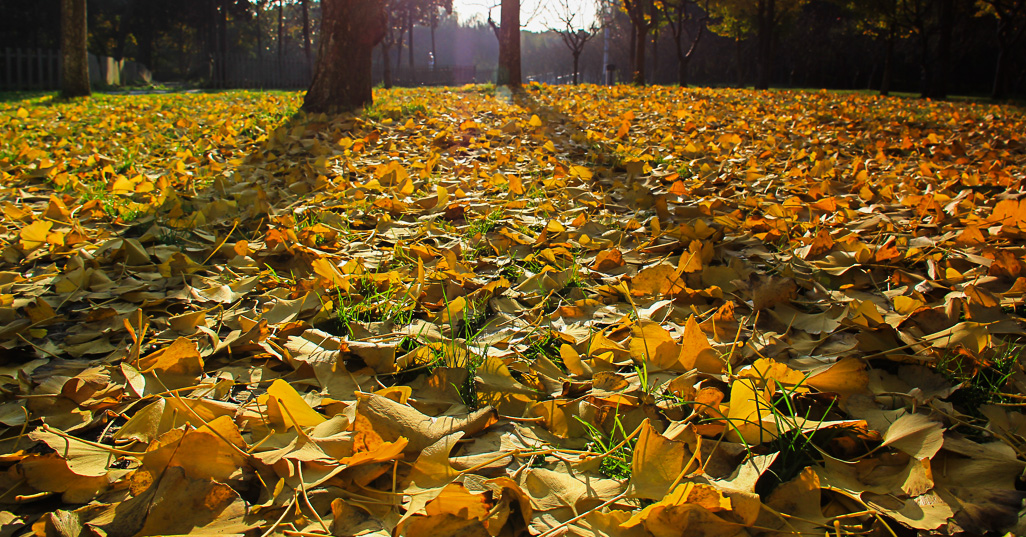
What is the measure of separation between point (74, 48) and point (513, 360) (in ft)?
41.1

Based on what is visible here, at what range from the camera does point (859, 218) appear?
211 cm

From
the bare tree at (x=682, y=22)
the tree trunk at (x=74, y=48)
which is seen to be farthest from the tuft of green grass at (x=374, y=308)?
the bare tree at (x=682, y=22)

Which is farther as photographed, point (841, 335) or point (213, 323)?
point (213, 323)

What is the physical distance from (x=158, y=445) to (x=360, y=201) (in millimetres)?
1698

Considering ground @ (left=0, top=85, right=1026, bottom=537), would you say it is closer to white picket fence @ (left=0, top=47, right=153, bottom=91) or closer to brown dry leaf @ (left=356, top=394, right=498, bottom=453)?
brown dry leaf @ (left=356, top=394, right=498, bottom=453)

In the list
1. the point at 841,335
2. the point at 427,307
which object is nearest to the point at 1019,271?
the point at 841,335

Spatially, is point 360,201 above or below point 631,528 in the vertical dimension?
above

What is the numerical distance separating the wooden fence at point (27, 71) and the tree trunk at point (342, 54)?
14.2 meters

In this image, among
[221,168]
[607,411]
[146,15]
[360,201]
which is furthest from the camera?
[146,15]

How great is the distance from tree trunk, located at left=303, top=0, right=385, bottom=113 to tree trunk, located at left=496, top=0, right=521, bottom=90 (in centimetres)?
488

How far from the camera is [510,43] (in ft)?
33.3

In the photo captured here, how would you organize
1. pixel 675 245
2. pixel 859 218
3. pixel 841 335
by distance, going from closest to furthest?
pixel 841 335
pixel 675 245
pixel 859 218

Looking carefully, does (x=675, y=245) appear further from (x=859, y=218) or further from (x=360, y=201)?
(x=360, y=201)

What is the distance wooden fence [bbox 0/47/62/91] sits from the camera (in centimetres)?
1434
